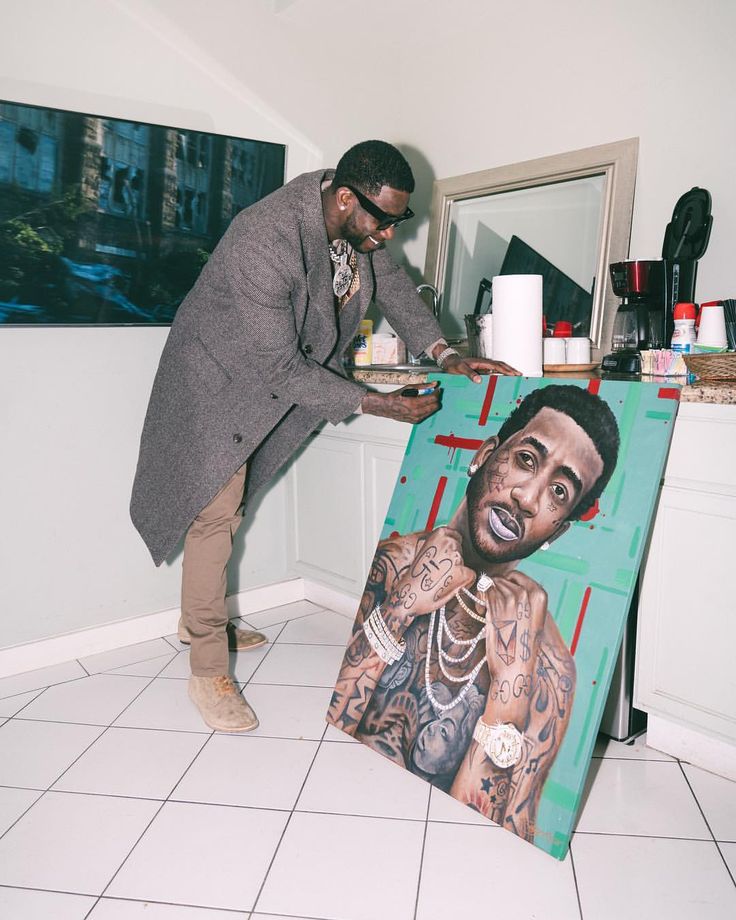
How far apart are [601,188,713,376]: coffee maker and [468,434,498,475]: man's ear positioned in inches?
16.1

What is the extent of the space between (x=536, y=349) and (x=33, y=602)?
1679 millimetres

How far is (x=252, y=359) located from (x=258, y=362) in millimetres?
33

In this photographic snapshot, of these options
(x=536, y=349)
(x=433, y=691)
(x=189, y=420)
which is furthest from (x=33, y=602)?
(x=536, y=349)

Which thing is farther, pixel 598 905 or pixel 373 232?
pixel 373 232

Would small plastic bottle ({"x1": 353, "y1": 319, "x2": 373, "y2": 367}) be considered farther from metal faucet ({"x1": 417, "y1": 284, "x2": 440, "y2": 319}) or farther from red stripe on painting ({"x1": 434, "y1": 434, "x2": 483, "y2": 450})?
red stripe on painting ({"x1": 434, "y1": 434, "x2": 483, "y2": 450})

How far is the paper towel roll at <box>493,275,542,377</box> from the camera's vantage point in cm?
192

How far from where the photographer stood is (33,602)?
7.45 ft

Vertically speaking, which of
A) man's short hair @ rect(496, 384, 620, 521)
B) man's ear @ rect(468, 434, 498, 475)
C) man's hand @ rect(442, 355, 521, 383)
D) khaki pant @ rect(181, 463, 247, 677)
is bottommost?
khaki pant @ rect(181, 463, 247, 677)

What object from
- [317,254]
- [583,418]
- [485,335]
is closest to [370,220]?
[317,254]

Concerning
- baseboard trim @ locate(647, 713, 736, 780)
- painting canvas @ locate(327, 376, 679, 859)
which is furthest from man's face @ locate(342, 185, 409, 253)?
baseboard trim @ locate(647, 713, 736, 780)

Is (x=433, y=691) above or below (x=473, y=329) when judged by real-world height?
below

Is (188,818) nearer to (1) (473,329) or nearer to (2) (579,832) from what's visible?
(2) (579,832)

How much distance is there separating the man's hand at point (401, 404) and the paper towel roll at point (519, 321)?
23 cm

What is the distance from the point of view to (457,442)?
1.91 metres
